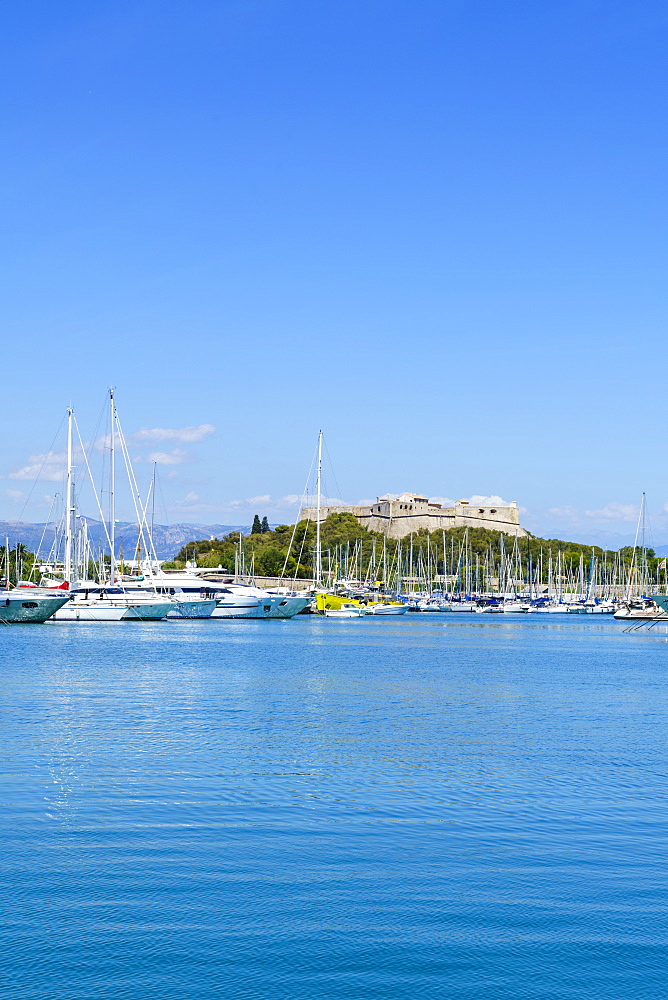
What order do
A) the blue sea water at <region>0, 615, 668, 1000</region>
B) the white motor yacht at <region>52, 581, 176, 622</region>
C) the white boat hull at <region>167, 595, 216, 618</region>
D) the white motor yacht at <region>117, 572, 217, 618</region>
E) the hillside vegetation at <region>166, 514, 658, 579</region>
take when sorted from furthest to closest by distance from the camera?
the hillside vegetation at <region>166, 514, 658, 579</region> → the white boat hull at <region>167, 595, 216, 618</region> → the white motor yacht at <region>117, 572, 217, 618</region> → the white motor yacht at <region>52, 581, 176, 622</region> → the blue sea water at <region>0, 615, 668, 1000</region>

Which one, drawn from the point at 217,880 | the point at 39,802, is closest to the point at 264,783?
the point at 39,802

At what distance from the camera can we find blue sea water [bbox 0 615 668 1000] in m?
9.80

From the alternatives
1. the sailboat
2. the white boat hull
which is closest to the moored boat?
the sailboat

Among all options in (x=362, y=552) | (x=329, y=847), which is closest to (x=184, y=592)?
(x=329, y=847)

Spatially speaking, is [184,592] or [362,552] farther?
[362,552]

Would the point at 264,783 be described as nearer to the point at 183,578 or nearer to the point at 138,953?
the point at 138,953

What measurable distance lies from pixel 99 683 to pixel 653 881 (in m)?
24.4

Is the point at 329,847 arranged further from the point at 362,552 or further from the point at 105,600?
the point at 362,552

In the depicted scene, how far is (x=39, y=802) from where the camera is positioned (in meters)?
16.2

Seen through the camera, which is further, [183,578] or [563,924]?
[183,578]

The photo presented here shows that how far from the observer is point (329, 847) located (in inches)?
550

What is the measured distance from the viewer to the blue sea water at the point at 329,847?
386 inches

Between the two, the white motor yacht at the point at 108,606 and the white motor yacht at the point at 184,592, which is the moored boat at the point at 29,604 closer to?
the white motor yacht at the point at 108,606

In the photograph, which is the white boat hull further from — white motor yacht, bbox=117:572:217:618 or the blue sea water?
the blue sea water
